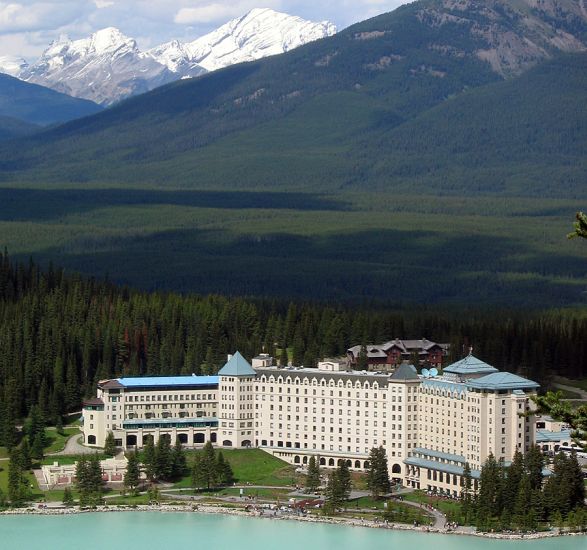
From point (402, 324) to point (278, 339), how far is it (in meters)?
10.9

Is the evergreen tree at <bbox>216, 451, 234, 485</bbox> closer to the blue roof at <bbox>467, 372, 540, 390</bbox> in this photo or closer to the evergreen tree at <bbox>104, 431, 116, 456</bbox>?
the evergreen tree at <bbox>104, 431, 116, 456</bbox>

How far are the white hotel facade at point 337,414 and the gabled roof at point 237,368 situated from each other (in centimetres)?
7

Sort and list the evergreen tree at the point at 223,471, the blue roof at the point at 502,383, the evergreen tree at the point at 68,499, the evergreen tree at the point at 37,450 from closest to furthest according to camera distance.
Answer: the evergreen tree at the point at 68,499 < the blue roof at the point at 502,383 < the evergreen tree at the point at 223,471 < the evergreen tree at the point at 37,450

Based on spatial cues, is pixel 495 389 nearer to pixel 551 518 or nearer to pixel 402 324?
pixel 551 518

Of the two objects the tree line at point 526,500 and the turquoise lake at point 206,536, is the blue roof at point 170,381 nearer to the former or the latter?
the turquoise lake at point 206,536

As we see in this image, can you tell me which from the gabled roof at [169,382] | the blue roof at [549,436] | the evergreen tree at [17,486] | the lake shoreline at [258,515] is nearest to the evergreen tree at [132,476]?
the lake shoreline at [258,515]

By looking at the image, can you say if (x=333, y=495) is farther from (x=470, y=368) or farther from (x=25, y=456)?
(x=25, y=456)

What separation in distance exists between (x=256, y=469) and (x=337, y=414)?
698cm

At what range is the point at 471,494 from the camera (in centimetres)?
12506

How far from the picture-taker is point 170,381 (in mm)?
144500

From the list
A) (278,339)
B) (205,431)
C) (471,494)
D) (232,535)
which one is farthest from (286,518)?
(278,339)

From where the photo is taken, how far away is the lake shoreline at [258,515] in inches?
4641

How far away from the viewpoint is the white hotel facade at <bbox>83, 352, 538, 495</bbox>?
128875mm

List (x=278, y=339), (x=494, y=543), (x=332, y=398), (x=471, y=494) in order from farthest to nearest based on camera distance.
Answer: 1. (x=278, y=339)
2. (x=332, y=398)
3. (x=471, y=494)
4. (x=494, y=543)
